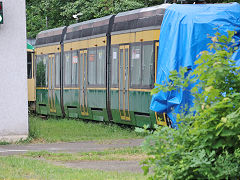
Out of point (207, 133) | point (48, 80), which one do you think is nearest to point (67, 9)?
point (48, 80)

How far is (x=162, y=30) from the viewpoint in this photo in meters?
16.2

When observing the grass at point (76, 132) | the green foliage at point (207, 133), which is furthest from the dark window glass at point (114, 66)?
the green foliage at point (207, 133)

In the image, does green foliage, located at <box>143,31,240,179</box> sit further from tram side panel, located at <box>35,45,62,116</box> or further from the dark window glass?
tram side panel, located at <box>35,45,62,116</box>

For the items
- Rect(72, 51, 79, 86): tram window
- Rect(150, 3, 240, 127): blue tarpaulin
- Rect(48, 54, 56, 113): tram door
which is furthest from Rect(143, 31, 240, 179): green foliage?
Rect(48, 54, 56, 113): tram door

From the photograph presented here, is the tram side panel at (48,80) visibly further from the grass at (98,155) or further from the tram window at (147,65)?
the grass at (98,155)

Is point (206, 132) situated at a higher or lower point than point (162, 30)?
lower

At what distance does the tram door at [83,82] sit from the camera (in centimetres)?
2217

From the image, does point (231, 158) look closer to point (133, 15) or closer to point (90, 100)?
point (133, 15)

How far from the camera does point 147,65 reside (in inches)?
684

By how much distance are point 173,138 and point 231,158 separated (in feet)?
2.32

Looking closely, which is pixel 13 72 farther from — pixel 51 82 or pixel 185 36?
pixel 51 82

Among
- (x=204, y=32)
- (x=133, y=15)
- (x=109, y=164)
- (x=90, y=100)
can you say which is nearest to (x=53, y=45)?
(x=90, y=100)

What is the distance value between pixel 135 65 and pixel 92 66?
3661 mm

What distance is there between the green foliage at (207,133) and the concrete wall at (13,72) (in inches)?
377
